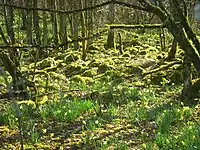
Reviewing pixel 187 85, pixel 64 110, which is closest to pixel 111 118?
pixel 64 110

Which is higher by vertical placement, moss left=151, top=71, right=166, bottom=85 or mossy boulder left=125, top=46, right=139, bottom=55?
mossy boulder left=125, top=46, right=139, bottom=55

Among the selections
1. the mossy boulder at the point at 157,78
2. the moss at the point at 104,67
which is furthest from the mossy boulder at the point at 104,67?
the mossy boulder at the point at 157,78

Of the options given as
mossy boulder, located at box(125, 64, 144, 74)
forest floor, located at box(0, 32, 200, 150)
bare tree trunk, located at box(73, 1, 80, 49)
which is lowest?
forest floor, located at box(0, 32, 200, 150)

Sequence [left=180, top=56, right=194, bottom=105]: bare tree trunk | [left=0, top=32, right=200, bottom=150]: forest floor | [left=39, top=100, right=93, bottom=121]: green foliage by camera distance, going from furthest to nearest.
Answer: [left=180, top=56, right=194, bottom=105]: bare tree trunk → [left=39, top=100, right=93, bottom=121]: green foliage → [left=0, top=32, right=200, bottom=150]: forest floor

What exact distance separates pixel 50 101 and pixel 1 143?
200cm

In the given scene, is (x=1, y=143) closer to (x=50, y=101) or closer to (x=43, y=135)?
(x=43, y=135)

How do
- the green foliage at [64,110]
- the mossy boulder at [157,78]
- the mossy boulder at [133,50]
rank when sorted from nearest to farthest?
1. the green foliage at [64,110]
2. the mossy boulder at [157,78]
3. the mossy boulder at [133,50]

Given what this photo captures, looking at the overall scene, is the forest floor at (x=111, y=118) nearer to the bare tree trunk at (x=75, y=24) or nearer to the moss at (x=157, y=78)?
the moss at (x=157, y=78)

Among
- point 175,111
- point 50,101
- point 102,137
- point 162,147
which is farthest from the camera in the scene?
point 50,101

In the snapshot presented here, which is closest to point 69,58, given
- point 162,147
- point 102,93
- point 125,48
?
point 125,48

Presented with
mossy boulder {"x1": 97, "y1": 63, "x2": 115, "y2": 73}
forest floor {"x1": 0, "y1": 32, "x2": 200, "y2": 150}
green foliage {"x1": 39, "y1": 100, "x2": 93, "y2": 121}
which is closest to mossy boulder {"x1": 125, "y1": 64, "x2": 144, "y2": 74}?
mossy boulder {"x1": 97, "y1": 63, "x2": 115, "y2": 73}

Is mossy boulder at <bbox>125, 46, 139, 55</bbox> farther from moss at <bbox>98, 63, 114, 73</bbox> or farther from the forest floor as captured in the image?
the forest floor

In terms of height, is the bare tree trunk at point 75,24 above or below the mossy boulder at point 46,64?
above

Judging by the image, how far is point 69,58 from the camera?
1421 cm
